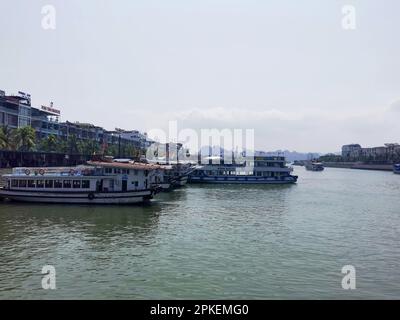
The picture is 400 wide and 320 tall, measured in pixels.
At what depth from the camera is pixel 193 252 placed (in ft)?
82.7

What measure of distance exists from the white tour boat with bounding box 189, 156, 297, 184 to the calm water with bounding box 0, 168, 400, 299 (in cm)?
4640

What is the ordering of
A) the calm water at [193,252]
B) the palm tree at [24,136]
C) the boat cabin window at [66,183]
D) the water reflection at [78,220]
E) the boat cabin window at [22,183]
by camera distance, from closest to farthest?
1. the calm water at [193,252]
2. the water reflection at [78,220]
3. the boat cabin window at [66,183]
4. the boat cabin window at [22,183]
5. the palm tree at [24,136]

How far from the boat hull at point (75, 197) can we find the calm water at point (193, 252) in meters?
1.93

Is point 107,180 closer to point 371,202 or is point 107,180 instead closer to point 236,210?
point 236,210

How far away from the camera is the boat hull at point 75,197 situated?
45.4m

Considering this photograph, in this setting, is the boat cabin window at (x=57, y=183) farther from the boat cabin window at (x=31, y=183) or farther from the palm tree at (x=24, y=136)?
the palm tree at (x=24, y=136)

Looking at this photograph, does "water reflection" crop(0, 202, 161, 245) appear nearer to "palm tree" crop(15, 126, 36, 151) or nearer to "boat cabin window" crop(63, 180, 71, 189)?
"boat cabin window" crop(63, 180, 71, 189)

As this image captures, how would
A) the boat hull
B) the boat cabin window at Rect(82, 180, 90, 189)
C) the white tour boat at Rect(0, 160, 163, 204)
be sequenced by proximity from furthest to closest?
the boat cabin window at Rect(82, 180, 90, 189) → the white tour boat at Rect(0, 160, 163, 204) → the boat hull

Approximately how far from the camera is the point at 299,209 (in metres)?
47.7

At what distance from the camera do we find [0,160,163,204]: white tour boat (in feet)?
149

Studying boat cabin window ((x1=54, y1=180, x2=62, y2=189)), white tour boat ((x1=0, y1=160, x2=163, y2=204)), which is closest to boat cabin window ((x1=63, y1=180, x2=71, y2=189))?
white tour boat ((x1=0, y1=160, x2=163, y2=204))

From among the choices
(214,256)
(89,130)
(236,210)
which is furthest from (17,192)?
(89,130)

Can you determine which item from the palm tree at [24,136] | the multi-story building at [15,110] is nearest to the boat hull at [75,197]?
the palm tree at [24,136]
